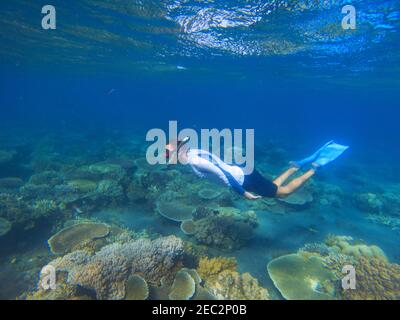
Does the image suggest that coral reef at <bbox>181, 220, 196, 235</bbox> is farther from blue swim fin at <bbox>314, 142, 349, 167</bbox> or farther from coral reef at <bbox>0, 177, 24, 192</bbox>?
coral reef at <bbox>0, 177, 24, 192</bbox>

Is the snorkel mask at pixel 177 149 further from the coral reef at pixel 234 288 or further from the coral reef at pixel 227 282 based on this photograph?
the coral reef at pixel 234 288

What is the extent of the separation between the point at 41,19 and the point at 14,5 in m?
1.95

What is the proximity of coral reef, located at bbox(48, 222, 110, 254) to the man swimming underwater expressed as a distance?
3816 mm

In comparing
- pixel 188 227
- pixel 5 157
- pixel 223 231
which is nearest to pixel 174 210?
pixel 188 227

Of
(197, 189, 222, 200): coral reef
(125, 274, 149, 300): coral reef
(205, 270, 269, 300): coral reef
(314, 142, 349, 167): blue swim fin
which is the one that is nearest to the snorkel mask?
(125, 274, 149, 300): coral reef

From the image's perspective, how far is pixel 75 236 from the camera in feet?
24.8

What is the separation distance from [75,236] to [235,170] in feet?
16.9

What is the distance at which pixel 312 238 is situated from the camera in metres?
9.07

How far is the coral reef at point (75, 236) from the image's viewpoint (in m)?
7.18

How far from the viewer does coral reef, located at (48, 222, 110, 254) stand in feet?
23.6

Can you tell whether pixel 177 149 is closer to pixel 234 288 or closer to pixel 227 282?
pixel 227 282

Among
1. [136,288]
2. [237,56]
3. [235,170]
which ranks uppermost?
[237,56]

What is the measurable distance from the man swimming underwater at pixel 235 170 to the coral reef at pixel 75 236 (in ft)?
12.5

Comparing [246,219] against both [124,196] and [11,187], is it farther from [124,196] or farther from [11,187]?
[11,187]
